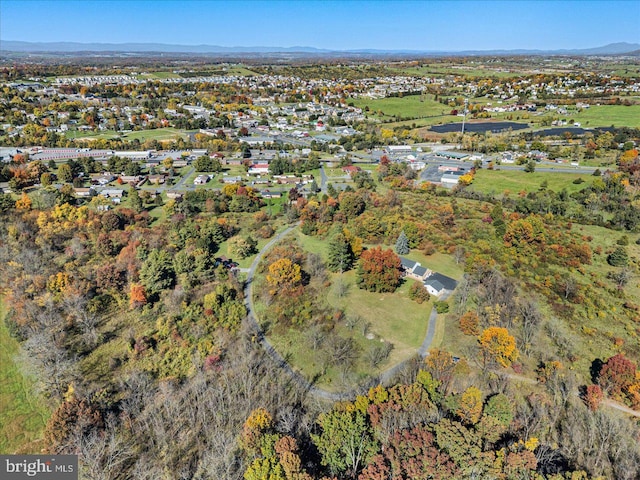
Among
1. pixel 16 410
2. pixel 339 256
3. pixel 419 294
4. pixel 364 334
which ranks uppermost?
pixel 339 256

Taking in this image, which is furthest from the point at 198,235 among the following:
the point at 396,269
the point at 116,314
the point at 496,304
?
the point at 496,304

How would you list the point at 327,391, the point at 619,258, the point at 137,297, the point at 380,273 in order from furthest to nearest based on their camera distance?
the point at 619,258
the point at 380,273
the point at 137,297
the point at 327,391

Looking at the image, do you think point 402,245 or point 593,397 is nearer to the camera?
point 593,397

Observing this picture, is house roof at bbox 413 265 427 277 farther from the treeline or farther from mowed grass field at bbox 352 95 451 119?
mowed grass field at bbox 352 95 451 119

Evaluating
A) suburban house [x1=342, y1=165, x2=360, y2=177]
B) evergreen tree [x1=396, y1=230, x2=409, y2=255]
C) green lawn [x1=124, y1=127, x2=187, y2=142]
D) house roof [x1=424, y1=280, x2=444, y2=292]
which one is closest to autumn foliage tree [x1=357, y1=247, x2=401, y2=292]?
house roof [x1=424, y1=280, x2=444, y2=292]

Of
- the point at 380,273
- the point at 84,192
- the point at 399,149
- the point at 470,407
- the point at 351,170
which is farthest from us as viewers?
the point at 399,149

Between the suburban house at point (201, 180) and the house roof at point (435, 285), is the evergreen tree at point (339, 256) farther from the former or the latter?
the suburban house at point (201, 180)

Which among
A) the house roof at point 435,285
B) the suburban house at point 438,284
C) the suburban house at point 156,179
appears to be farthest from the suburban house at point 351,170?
the house roof at point 435,285

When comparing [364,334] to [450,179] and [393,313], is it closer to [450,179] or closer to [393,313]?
[393,313]

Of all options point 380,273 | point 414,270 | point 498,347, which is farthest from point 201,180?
point 498,347
